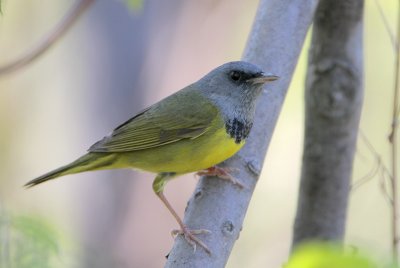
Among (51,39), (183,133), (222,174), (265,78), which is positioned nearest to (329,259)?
(222,174)

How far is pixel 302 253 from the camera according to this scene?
140cm

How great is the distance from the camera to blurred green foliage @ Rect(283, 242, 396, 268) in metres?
1.33

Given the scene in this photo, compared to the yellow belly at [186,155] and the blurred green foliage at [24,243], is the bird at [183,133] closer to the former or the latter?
the yellow belly at [186,155]

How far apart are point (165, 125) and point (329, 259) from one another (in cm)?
276

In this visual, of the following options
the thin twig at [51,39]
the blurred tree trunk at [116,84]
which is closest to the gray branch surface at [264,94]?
the thin twig at [51,39]

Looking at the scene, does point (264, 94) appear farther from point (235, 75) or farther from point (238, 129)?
point (235, 75)

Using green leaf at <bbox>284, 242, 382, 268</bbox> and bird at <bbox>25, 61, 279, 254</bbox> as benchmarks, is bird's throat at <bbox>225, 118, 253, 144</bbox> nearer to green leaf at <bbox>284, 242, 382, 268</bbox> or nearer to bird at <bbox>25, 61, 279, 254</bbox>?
bird at <bbox>25, 61, 279, 254</bbox>

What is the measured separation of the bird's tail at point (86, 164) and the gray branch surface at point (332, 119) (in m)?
1.10

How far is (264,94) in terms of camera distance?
3344mm

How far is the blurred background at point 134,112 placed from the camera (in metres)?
7.84

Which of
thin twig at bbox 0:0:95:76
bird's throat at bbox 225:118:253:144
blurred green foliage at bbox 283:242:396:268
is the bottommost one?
blurred green foliage at bbox 283:242:396:268

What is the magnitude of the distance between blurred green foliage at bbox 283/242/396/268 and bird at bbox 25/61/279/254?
2.08 meters

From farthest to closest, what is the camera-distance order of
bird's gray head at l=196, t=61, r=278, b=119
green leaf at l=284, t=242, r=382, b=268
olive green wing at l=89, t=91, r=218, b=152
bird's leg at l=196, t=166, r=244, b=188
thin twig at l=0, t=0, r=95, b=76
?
olive green wing at l=89, t=91, r=218, b=152
bird's gray head at l=196, t=61, r=278, b=119
thin twig at l=0, t=0, r=95, b=76
bird's leg at l=196, t=166, r=244, b=188
green leaf at l=284, t=242, r=382, b=268

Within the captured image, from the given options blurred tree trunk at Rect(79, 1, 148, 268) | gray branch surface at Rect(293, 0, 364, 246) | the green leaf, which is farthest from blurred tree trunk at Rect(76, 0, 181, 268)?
the green leaf
